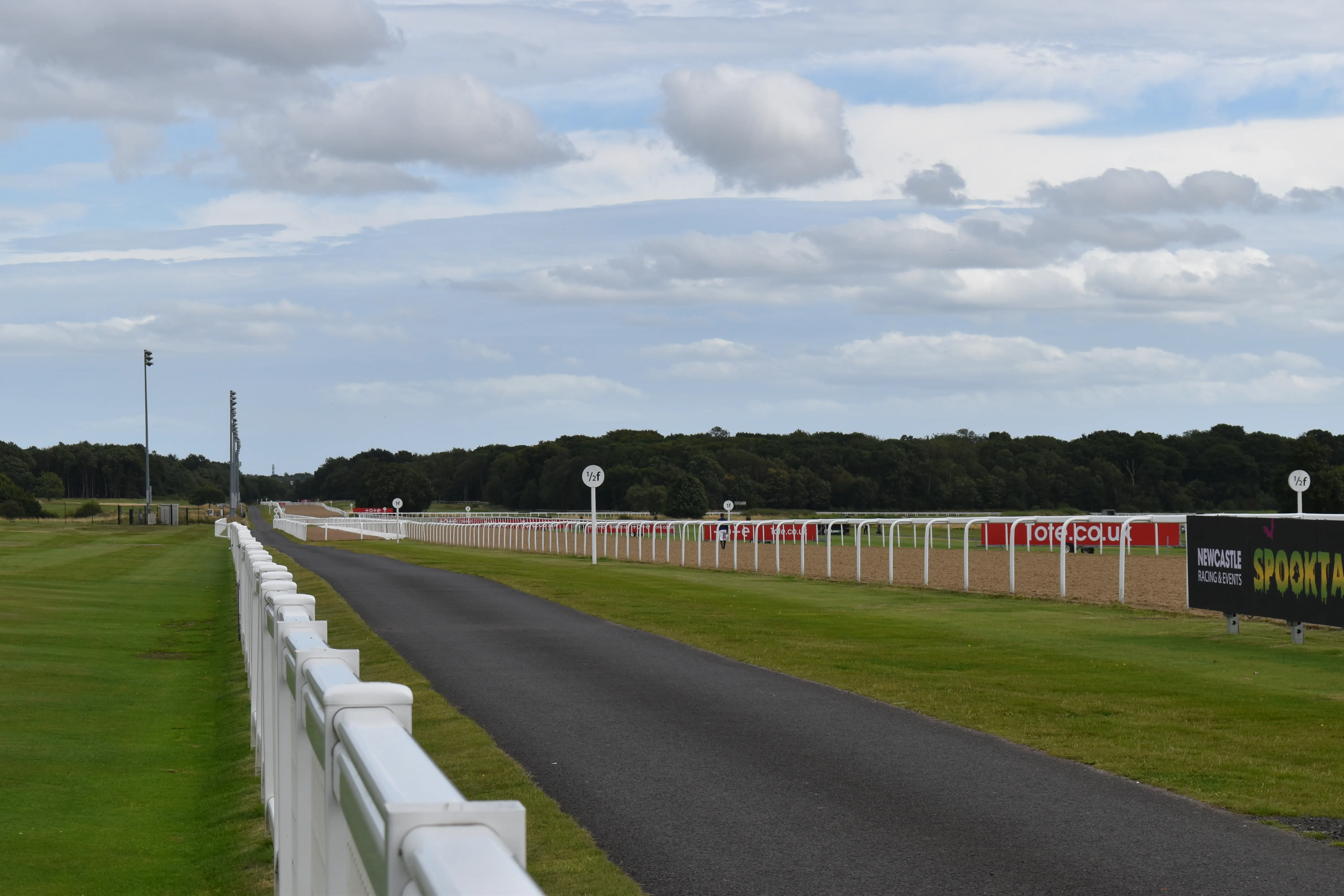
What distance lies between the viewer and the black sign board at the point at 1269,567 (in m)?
14.5

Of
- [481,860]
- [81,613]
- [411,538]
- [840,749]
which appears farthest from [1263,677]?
[411,538]

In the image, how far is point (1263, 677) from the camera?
12.8 meters

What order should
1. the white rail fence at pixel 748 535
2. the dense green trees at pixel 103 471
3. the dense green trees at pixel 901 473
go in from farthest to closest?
1. the dense green trees at pixel 103 471
2. the dense green trees at pixel 901 473
3. the white rail fence at pixel 748 535

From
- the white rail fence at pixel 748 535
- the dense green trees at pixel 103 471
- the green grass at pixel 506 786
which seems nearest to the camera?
the green grass at pixel 506 786

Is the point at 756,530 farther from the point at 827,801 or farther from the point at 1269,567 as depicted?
the point at 827,801

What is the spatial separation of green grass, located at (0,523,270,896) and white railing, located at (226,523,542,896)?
4.53 ft

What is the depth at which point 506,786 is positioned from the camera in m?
7.79

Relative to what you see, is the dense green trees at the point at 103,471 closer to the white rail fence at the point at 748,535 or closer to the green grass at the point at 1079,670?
the white rail fence at the point at 748,535

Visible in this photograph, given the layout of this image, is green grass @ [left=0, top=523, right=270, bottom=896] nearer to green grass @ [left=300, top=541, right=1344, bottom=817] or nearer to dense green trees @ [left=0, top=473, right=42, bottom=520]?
green grass @ [left=300, top=541, right=1344, bottom=817]

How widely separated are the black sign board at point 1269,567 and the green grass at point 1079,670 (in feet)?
1.48

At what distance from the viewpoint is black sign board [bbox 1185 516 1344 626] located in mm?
14523

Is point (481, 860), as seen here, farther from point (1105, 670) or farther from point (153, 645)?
point (153, 645)

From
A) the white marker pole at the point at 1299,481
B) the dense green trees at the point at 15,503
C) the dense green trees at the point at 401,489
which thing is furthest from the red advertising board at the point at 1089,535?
the dense green trees at the point at 401,489

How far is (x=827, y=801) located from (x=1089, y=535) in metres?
26.1
